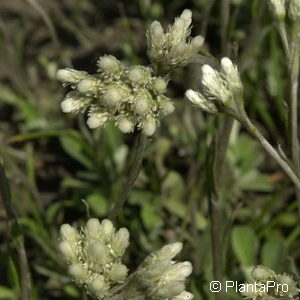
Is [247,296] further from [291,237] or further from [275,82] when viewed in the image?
[275,82]

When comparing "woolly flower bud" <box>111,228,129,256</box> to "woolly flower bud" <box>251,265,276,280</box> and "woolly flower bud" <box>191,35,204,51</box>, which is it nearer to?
"woolly flower bud" <box>251,265,276,280</box>

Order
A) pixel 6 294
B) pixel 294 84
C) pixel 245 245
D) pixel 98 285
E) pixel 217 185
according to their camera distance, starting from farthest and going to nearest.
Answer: pixel 245 245
pixel 6 294
pixel 217 185
pixel 294 84
pixel 98 285

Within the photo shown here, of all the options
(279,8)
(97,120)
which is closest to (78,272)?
(97,120)

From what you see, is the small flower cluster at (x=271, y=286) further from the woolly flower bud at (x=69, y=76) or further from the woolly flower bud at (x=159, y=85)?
the woolly flower bud at (x=69, y=76)

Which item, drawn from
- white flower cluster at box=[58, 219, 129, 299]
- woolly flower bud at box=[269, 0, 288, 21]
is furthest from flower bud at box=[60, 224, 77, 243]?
woolly flower bud at box=[269, 0, 288, 21]

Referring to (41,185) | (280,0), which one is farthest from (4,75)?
(280,0)

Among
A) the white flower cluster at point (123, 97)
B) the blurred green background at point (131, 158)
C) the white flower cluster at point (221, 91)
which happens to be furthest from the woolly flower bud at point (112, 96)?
the blurred green background at point (131, 158)

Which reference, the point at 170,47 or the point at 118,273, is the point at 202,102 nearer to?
the point at 170,47
